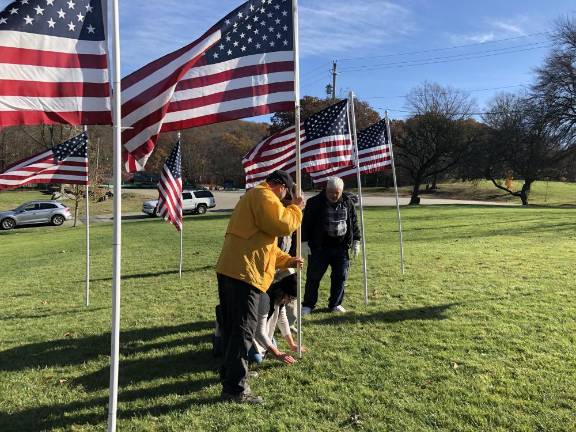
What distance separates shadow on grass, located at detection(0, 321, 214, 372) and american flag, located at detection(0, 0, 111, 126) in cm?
318

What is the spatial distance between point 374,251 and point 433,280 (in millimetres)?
4326

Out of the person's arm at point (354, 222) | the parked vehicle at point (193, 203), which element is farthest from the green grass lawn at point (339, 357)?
the parked vehicle at point (193, 203)

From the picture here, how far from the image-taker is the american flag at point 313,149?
23.5ft

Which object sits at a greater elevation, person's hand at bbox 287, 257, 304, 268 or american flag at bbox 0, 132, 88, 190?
american flag at bbox 0, 132, 88, 190

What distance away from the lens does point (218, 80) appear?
14.9ft

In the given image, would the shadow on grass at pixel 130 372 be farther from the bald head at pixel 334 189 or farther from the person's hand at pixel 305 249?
the bald head at pixel 334 189

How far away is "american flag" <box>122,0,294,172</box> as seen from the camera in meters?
3.85

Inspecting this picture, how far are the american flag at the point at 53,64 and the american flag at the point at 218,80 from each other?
391 mm

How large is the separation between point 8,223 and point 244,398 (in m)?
31.8

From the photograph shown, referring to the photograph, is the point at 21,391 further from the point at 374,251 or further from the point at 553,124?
the point at 553,124

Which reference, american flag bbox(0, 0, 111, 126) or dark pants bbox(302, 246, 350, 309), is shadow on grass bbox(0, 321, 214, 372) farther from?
american flag bbox(0, 0, 111, 126)

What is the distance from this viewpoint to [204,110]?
442 centimetres

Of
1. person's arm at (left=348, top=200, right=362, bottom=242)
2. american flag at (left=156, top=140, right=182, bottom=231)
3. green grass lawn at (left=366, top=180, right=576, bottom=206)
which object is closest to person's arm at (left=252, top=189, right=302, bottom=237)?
person's arm at (left=348, top=200, right=362, bottom=242)

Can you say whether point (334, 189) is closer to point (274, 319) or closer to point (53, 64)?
point (274, 319)
